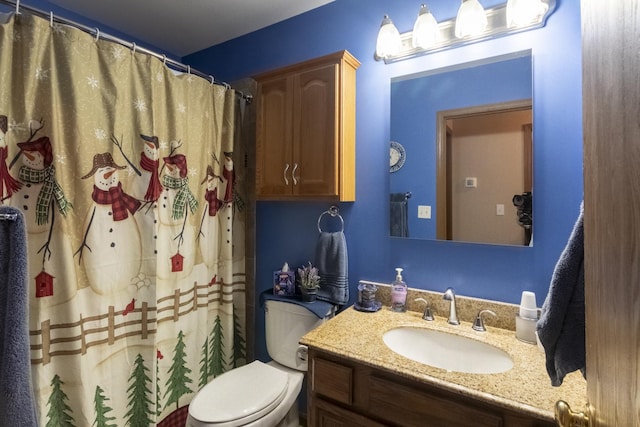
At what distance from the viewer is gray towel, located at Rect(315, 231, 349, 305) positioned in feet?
5.34

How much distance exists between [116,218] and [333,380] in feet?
3.90

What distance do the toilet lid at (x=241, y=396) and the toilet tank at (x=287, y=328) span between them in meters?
0.12

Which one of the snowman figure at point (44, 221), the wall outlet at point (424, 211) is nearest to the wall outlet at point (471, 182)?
the wall outlet at point (424, 211)

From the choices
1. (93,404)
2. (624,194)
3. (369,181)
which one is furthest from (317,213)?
(624,194)

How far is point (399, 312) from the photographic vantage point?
148 centimetres

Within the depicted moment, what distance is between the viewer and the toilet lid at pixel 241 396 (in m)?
1.25

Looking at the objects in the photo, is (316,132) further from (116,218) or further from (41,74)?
(41,74)

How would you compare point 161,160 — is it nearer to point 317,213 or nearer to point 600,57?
point 317,213

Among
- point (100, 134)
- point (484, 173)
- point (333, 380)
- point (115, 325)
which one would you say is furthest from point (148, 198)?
point (484, 173)

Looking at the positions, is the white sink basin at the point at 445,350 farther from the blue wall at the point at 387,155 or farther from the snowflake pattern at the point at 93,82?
the snowflake pattern at the point at 93,82

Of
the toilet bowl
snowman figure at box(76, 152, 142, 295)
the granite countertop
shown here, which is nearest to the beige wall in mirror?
the granite countertop

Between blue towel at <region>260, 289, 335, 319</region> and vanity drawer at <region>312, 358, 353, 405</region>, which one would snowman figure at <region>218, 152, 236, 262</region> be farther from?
vanity drawer at <region>312, 358, 353, 405</region>

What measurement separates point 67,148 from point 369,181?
1.37 meters

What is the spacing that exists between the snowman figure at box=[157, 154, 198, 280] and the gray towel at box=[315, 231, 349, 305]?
0.74 metres
